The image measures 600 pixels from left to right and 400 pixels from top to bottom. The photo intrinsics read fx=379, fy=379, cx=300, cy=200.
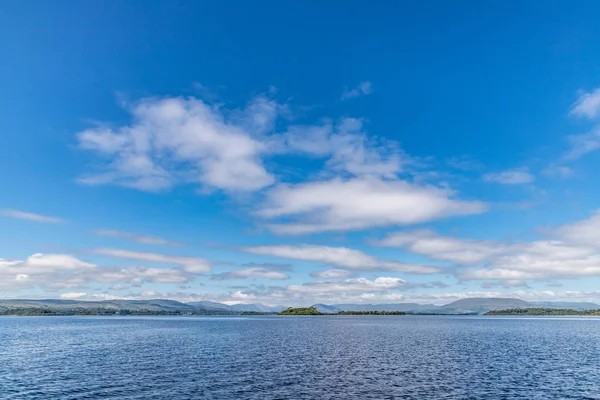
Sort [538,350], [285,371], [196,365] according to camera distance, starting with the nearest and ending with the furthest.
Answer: [285,371] < [196,365] < [538,350]

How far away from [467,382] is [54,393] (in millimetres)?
63365

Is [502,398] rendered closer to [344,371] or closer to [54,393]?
[344,371]

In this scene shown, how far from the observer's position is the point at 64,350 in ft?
343

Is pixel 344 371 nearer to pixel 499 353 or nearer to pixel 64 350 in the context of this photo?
pixel 499 353

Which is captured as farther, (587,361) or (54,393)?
(587,361)

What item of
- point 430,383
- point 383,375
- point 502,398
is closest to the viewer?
point 502,398

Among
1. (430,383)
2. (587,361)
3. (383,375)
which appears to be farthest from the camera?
(587,361)

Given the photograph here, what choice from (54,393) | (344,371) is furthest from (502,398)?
(54,393)

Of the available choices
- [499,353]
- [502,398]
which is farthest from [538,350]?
[502,398]

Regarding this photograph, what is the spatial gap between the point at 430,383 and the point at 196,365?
4601cm

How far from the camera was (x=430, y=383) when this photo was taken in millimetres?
61281

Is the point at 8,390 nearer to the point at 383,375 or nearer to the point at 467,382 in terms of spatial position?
the point at 383,375

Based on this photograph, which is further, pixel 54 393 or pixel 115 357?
pixel 115 357

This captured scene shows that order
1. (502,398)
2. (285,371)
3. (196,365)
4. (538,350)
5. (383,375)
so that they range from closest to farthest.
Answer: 1. (502,398)
2. (383,375)
3. (285,371)
4. (196,365)
5. (538,350)
